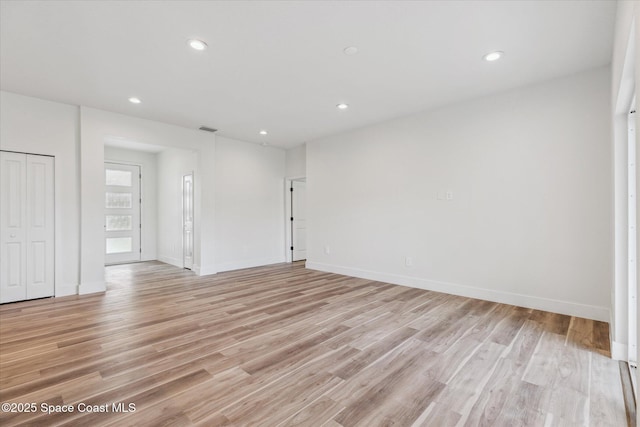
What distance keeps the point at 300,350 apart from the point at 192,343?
103cm

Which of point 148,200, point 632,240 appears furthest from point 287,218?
point 632,240

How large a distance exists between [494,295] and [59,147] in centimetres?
669

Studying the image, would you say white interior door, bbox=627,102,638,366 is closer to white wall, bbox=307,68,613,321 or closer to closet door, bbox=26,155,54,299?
white wall, bbox=307,68,613,321

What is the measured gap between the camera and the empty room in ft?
6.46

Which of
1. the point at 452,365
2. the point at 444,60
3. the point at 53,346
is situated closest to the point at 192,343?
the point at 53,346

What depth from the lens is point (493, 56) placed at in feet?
9.77

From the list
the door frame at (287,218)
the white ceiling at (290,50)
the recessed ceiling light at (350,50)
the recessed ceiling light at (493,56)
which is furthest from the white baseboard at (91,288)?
the recessed ceiling light at (493,56)

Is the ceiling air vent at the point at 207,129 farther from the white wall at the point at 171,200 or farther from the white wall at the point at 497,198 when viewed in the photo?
the white wall at the point at 497,198

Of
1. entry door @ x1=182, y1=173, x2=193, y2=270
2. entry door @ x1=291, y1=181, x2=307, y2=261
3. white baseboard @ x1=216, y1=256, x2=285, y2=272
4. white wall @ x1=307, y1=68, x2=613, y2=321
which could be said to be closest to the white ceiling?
white wall @ x1=307, y1=68, x2=613, y2=321

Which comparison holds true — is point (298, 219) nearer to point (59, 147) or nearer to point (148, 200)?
point (148, 200)

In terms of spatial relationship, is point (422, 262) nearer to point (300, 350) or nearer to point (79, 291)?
point (300, 350)

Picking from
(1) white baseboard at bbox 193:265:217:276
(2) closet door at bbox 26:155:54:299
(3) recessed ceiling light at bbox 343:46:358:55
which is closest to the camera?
(3) recessed ceiling light at bbox 343:46:358:55

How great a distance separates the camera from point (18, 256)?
13.3 ft

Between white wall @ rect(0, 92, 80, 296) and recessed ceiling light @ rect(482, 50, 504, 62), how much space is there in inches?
226
